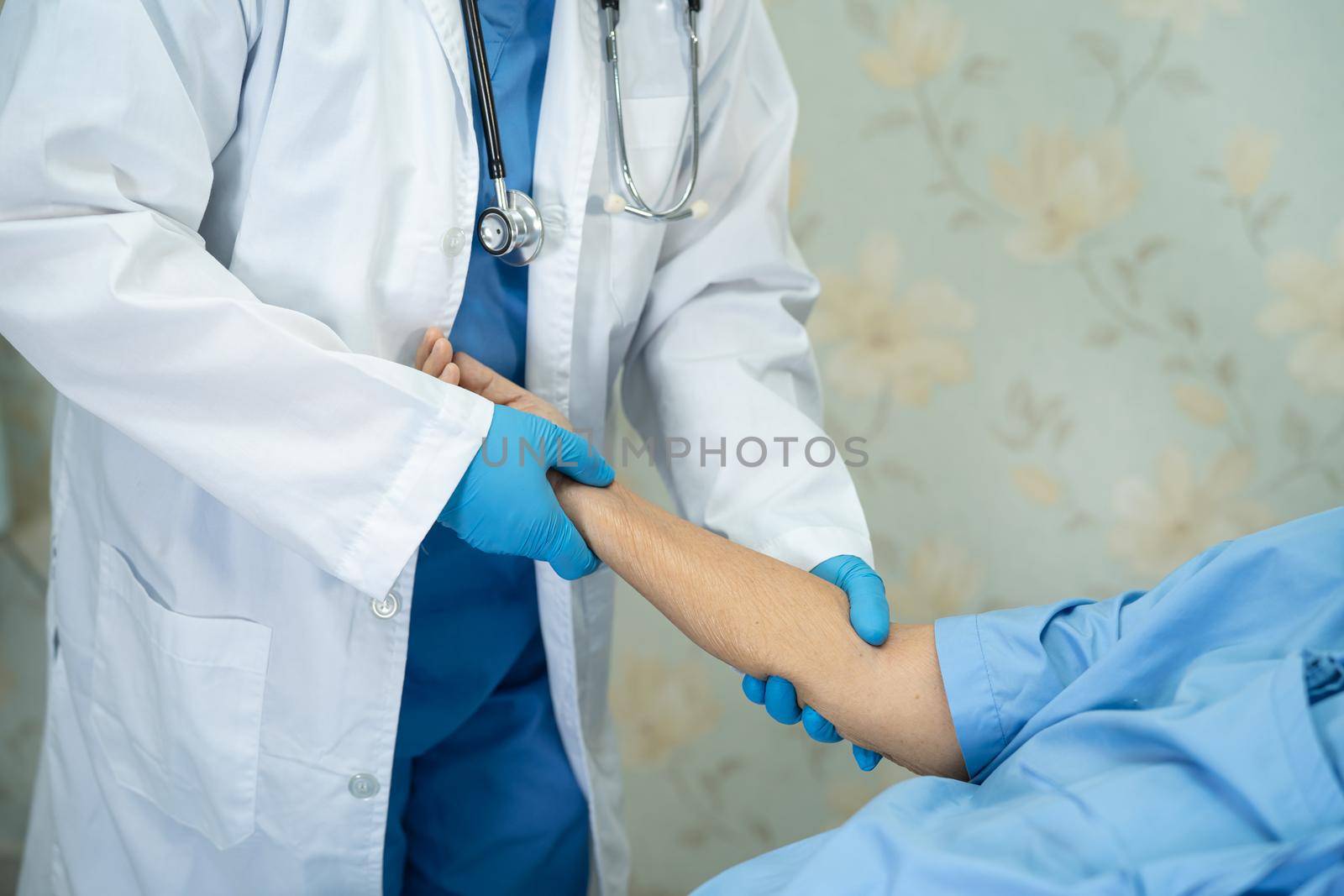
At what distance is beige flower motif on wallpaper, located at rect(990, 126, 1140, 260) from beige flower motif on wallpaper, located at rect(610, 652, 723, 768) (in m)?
0.84

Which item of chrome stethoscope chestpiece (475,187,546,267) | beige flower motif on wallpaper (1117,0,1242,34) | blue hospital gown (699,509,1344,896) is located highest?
beige flower motif on wallpaper (1117,0,1242,34)

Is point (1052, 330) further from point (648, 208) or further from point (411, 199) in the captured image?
point (411, 199)

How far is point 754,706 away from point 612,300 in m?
0.88

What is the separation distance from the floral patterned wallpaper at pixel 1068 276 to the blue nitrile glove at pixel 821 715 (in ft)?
2.08

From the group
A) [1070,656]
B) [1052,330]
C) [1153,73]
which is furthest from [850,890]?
[1153,73]

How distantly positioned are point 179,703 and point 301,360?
1.21 ft

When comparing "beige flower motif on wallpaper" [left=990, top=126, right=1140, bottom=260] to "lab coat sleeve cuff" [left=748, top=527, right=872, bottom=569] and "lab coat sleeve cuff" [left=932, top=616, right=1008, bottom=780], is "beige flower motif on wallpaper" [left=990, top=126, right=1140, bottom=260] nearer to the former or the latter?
"lab coat sleeve cuff" [left=748, top=527, right=872, bottom=569]

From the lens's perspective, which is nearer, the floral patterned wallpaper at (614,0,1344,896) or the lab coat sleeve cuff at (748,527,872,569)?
the lab coat sleeve cuff at (748,527,872,569)

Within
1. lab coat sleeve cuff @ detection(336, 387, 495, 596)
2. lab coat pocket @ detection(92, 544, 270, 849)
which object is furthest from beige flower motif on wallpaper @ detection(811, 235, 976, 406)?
lab coat pocket @ detection(92, 544, 270, 849)

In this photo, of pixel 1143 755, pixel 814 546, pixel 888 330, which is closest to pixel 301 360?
pixel 814 546

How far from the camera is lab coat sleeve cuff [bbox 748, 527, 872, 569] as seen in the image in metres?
0.96

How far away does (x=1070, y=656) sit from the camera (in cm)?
76

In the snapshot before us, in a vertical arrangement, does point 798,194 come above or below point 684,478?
above

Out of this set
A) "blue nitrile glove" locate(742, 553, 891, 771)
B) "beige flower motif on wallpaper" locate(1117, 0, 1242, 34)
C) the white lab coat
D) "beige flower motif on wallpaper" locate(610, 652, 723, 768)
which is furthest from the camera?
"beige flower motif on wallpaper" locate(610, 652, 723, 768)
